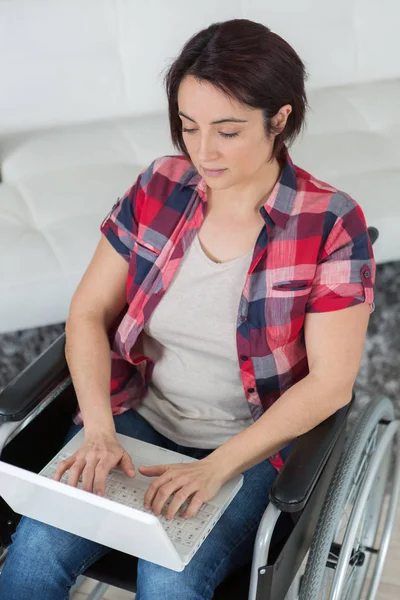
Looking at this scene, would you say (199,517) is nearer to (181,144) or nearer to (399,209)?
(181,144)

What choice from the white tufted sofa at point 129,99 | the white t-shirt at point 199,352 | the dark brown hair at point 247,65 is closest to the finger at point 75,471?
the white t-shirt at point 199,352

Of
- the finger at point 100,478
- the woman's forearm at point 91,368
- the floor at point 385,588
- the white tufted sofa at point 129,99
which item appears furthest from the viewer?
the white tufted sofa at point 129,99

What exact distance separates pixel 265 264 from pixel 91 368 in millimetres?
356

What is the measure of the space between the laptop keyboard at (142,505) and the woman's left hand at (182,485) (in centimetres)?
1

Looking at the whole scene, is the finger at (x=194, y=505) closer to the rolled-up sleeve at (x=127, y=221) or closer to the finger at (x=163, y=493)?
the finger at (x=163, y=493)

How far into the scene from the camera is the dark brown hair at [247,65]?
129 centimetres

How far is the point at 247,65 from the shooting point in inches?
50.6

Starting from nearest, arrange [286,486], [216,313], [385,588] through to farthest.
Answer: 1. [286,486]
2. [216,313]
3. [385,588]

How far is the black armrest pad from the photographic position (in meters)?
1.36

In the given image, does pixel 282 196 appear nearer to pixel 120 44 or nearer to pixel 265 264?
pixel 265 264

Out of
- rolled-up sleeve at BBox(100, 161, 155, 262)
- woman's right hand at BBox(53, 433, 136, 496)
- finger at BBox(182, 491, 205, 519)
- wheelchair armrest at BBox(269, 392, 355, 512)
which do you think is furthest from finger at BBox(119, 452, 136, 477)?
rolled-up sleeve at BBox(100, 161, 155, 262)

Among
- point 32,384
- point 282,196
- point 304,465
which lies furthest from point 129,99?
point 304,465

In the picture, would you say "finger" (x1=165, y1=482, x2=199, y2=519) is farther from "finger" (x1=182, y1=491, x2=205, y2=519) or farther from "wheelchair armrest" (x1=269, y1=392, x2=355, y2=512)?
"wheelchair armrest" (x1=269, y1=392, x2=355, y2=512)

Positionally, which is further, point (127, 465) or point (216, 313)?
point (216, 313)
